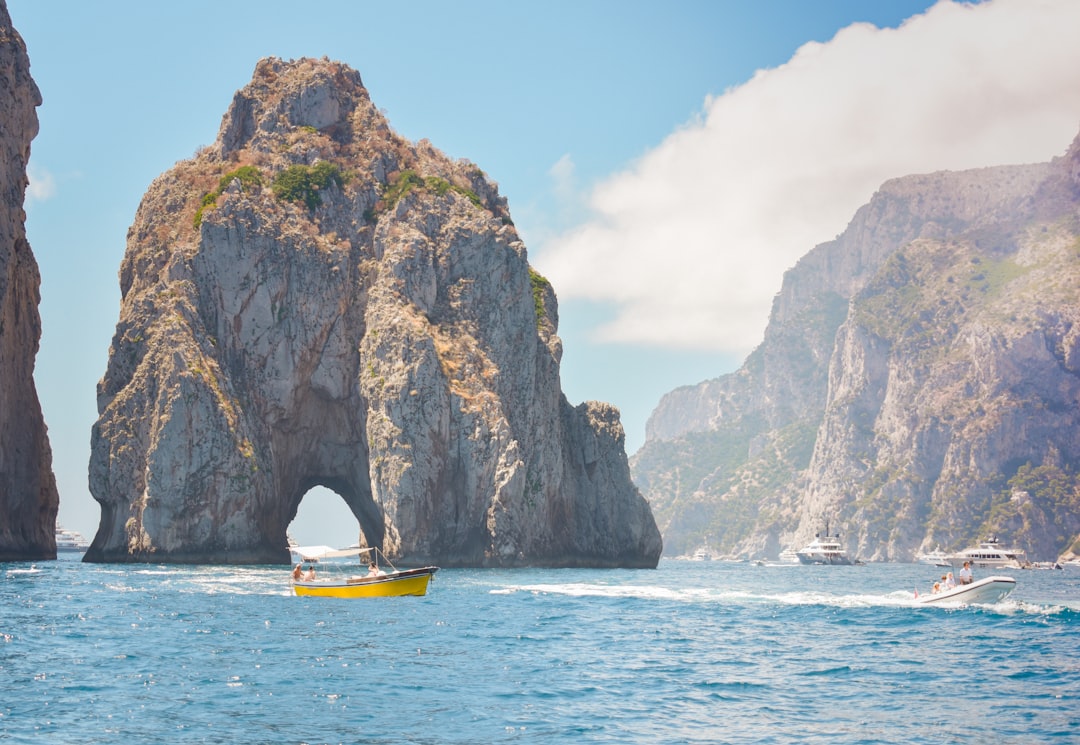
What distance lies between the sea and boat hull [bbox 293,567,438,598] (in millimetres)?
2620

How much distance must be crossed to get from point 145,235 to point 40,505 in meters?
35.5

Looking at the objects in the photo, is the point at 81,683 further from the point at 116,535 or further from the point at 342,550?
the point at 116,535

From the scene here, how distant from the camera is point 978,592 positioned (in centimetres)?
5512

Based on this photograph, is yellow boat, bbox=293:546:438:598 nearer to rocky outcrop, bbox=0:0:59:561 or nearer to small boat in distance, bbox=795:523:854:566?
rocky outcrop, bbox=0:0:59:561

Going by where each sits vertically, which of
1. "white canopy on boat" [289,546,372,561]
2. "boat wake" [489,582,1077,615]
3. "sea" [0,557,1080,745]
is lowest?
"sea" [0,557,1080,745]

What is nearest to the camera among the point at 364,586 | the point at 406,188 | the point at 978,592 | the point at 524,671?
the point at 524,671

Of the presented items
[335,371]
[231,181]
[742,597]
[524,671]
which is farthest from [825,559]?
[524,671]

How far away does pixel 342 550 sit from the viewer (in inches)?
2694

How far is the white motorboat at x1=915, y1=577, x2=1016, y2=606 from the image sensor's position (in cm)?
5494

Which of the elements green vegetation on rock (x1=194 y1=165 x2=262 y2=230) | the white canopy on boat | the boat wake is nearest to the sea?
the boat wake

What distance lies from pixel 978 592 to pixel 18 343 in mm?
72754

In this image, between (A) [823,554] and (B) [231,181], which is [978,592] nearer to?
(B) [231,181]

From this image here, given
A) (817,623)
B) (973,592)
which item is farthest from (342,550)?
(973,592)

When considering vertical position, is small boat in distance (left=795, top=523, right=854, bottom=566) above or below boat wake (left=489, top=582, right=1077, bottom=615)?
above
